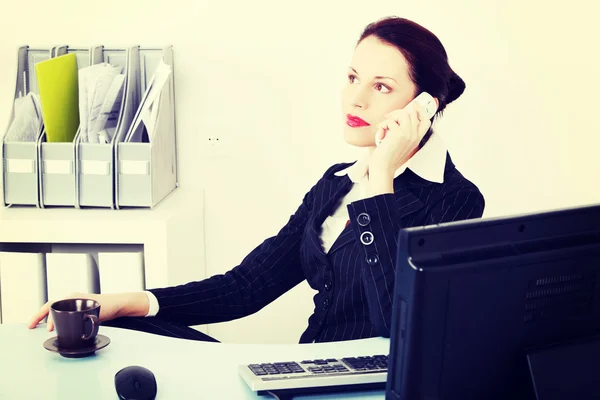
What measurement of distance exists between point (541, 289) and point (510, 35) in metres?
1.84

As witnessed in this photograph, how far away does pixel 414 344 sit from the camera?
0.71 m

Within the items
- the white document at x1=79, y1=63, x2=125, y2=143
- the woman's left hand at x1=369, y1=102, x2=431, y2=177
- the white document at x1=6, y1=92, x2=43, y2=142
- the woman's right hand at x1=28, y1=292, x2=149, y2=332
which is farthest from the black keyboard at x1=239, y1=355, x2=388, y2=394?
the white document at x1=6, y1=92, x2=43, y2=142

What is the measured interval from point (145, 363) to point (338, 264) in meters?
0.56

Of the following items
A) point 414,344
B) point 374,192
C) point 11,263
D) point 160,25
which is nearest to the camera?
point 414,344

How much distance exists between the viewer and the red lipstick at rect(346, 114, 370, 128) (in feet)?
5.47

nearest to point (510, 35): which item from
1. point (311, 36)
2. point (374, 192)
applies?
point (311, 36)

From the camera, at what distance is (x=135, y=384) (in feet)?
3.15

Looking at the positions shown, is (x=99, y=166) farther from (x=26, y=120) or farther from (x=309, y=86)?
(x=309, y=86)

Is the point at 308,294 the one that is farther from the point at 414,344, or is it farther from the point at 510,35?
the point at 414,344

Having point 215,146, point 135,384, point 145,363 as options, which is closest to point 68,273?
point 215,146

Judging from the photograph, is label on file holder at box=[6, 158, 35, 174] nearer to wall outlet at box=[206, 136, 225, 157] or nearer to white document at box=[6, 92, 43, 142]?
white document at box=[6, 92, 43, 142]

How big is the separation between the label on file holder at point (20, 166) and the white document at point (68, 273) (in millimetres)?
263

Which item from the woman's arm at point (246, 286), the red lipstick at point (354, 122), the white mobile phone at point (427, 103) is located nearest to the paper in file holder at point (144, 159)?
the woman's arm at point (246, 286)

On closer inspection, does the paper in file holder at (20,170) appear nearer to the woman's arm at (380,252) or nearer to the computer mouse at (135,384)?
the woman's arm at (380,252)
